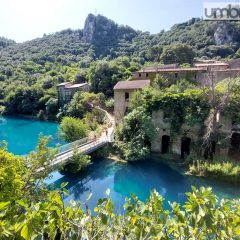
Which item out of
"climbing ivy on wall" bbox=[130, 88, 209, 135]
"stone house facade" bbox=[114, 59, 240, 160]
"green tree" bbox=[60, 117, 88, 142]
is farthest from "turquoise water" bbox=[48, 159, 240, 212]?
"climbing ivy on wall" bbox=[130, 88, 209, 135]

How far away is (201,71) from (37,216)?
92.6 ft

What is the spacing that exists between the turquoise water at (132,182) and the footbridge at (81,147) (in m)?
1.64

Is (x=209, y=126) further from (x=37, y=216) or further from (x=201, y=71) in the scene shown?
(x=37, y=216)

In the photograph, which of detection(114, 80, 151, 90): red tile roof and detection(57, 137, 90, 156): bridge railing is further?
detection(114, 80, 151, 90): red tile roof

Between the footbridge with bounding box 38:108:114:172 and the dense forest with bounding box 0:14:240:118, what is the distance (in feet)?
57.9

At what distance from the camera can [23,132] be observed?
3812cm

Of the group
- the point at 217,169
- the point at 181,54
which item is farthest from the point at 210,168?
the point at 181,54

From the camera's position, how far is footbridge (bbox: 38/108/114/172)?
18580 mm

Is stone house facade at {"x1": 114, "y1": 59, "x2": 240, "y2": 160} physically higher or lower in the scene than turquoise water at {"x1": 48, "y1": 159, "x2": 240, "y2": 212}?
higher

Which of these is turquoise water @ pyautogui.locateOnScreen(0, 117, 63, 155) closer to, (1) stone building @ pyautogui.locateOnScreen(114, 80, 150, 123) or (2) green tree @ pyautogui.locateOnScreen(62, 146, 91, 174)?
(1) stone building @ pyautogui.locateOnScreen(114, 80, 150, 123)

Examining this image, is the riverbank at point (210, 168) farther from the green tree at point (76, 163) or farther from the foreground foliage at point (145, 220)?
the foreground foliage at point (145, 220)

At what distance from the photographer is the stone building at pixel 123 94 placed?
27.7 m

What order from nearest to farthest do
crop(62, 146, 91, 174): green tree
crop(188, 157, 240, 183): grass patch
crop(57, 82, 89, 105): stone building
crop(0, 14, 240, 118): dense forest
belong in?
crop(188, 157, 240, 183): grass patch
crop(62, 146, 91, 174): green tree
crop(57, 82, 89, 105): stone building
crop(0, 14, 240, 118): dense forest

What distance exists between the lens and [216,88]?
21.7 meters
